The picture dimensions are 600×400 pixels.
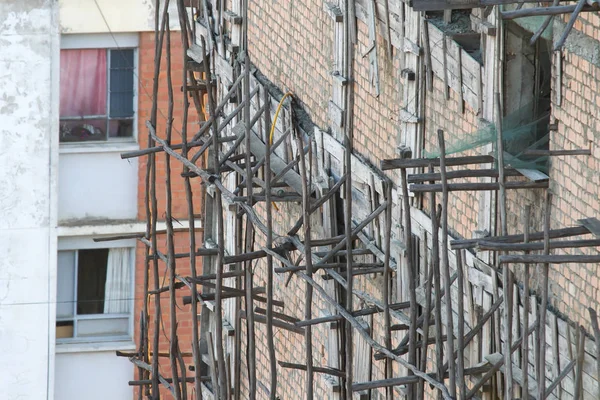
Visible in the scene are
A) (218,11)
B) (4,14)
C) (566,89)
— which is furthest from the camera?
(4,14)

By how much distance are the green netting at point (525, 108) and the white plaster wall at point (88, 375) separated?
37.7ft

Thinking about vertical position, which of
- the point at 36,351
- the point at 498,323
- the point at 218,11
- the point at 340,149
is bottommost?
the point at 36,351

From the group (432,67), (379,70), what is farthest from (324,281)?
(432,67)

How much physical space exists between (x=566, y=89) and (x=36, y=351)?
1263 cm

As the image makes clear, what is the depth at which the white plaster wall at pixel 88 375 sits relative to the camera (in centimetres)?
1912

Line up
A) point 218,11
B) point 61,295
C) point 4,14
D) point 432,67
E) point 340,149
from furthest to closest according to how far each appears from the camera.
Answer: point 61,295 < point 4,14 < point 218,11 < point 340,149 < point 432,67

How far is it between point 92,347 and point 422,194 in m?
10.5

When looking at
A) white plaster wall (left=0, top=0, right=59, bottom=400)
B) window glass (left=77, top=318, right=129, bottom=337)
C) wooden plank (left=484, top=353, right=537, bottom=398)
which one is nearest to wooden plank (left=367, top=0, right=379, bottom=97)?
wooden plank (left=484, top=353, right=537, bottom=398)

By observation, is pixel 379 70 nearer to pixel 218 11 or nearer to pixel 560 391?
pixel 560 391

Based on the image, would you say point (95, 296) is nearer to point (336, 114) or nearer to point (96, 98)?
point (96, 98)

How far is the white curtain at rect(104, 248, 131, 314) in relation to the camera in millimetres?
19391

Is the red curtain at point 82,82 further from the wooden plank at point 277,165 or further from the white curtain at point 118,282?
the wooden plank at point 277,165

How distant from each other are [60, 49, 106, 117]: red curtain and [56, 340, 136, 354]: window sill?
129 inches

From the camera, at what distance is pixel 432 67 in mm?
9398
